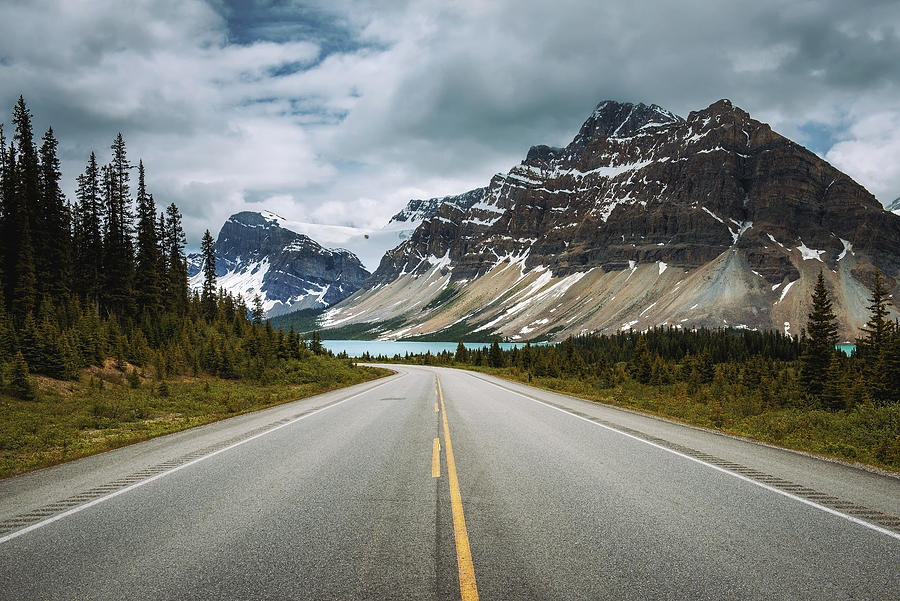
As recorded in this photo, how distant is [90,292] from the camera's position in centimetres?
4172

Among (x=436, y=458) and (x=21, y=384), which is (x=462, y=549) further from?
(x=21, y=384)

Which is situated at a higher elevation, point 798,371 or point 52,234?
point 52,234

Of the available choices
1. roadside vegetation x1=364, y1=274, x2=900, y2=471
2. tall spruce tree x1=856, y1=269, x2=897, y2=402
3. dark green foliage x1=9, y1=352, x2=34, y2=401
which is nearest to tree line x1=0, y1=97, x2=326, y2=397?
dark green foliage x1=9, y1=352, x2=34, y2=401

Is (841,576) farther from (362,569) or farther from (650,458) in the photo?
(650,458)

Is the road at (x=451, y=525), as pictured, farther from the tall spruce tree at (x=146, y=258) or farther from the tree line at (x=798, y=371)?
the tall spruce tree at (x=146, y=258)

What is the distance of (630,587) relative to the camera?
3.89 m

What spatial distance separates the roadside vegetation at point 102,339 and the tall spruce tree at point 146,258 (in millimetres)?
127

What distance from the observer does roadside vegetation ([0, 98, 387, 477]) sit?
51.6 ft

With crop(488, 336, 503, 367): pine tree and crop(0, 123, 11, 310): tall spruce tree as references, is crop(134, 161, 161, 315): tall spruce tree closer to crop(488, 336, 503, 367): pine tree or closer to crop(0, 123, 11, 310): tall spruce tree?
crop(0, 123, 11, 310): tall spruce tree

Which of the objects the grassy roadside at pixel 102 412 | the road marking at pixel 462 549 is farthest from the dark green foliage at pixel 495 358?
the road marking at pixel 462 549

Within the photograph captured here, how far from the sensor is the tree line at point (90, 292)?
22.7 m

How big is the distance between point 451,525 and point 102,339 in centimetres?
2911

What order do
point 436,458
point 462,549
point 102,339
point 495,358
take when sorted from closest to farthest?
point 462,549, point 436,458, point 102,339, point 495,358

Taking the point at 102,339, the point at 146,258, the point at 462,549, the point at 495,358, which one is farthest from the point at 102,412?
the point at 495,358
